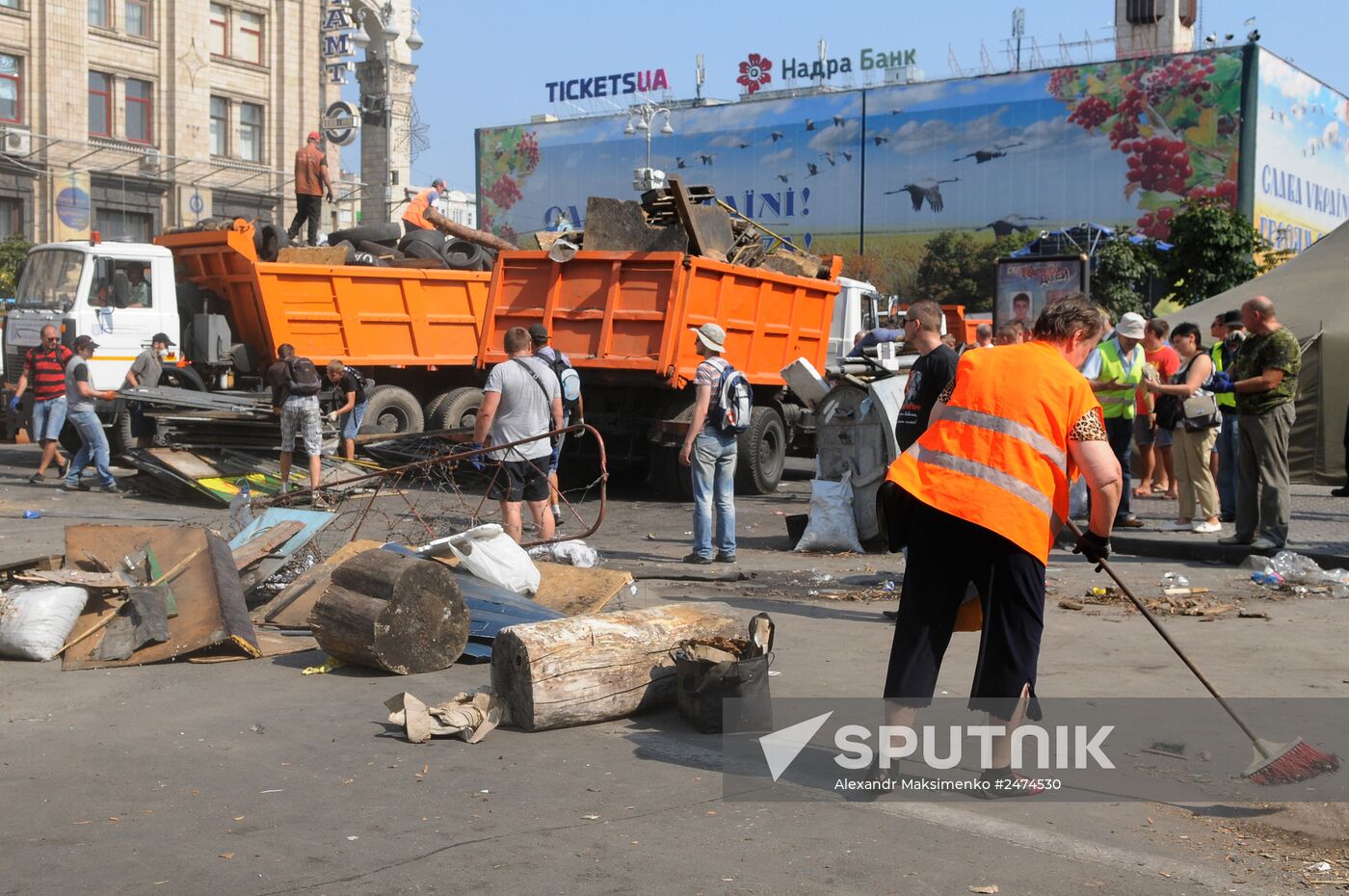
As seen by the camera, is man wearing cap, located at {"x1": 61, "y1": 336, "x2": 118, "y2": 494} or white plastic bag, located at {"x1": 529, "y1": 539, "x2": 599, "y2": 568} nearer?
white plastic bag, located at {"x1": 529, "y1": 539, "x2": 599, "y2": 568}

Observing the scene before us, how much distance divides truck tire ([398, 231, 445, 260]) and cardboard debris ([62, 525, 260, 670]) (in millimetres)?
9418

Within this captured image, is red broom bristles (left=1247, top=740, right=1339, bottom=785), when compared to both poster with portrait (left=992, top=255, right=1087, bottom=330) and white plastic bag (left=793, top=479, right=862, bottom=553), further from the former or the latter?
poster with portrait (left=992, top=255, right=1087, bottom=330)

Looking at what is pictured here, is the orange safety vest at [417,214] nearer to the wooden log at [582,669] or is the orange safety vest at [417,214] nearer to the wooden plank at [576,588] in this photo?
the wooden plank at [576,588]

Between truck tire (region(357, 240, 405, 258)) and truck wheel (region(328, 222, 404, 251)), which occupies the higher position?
truck wheel (region(328, 222, 404, 251))

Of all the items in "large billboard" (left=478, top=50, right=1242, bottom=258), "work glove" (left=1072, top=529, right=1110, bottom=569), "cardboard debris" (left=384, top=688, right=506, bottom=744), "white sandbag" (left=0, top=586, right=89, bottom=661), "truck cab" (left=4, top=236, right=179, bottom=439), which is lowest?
"cardboard debris" (left=384, top=688, right=506, bottom=744)

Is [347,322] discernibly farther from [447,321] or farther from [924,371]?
[924,371]

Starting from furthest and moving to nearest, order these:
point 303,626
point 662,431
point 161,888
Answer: point 662,431, point 303,626, point 161,888

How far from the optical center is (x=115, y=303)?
53.7 feet

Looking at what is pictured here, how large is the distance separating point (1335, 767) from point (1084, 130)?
5980 cm

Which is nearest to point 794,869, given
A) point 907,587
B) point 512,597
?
point 907,587

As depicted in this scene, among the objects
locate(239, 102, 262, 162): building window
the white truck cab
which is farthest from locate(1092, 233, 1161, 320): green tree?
locate(239, 102, 262, 162): building window

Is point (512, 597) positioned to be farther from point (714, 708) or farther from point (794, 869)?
point (794, 869)

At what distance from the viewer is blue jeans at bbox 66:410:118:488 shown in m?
14.5

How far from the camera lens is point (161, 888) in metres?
3.72
